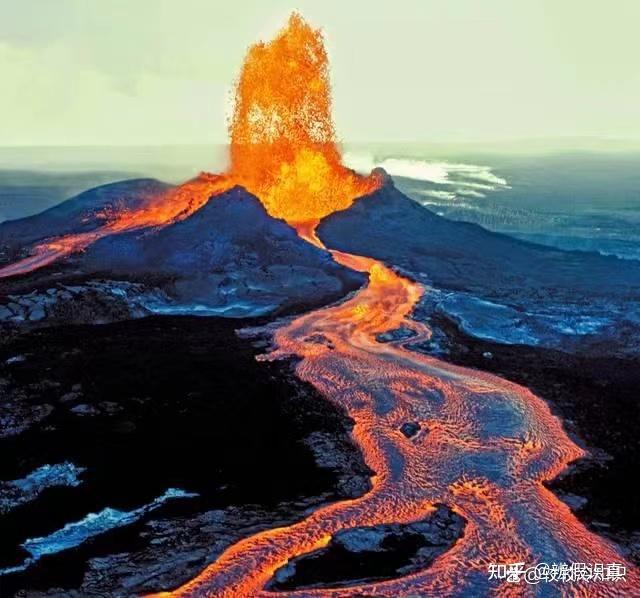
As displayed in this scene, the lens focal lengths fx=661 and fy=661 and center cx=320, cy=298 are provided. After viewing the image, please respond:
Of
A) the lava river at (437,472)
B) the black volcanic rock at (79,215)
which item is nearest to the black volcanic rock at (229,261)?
the lava river at (437,472)

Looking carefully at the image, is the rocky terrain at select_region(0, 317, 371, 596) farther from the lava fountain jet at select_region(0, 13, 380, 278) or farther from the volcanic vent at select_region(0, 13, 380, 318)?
the lava fountain jet at select_region(0, 13, 380, 278)

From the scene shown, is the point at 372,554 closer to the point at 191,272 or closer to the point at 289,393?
the point at 289,393

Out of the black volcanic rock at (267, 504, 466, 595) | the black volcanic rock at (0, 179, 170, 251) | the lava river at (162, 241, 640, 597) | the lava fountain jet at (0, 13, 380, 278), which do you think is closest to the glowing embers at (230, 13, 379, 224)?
the lava fountain jet at (0, 13, 380, 278)

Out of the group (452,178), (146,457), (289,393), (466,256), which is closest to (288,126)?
(466,256)

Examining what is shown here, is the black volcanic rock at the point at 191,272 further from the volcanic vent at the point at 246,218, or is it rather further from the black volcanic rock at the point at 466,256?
the black volcanic rock at the point at 466,256

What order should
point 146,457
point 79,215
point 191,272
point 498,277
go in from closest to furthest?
point 146,457
point 191,272
point 498,277
point 79,215
